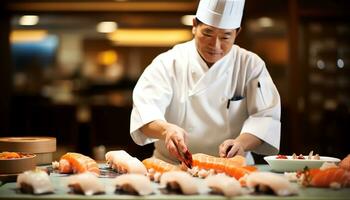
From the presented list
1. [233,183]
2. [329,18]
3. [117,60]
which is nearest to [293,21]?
[329,18]

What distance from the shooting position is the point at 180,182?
181 cm

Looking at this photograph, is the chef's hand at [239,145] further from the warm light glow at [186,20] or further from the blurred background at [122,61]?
the warm light glow at [186,20]

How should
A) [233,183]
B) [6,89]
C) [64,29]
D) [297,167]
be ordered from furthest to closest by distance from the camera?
[64,29] < [6,89] < [297,167] < [233,183]

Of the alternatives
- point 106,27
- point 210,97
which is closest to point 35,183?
point 210,97

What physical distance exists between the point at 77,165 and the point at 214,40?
41.7 inches

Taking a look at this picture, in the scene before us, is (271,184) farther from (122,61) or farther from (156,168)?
(122,61)

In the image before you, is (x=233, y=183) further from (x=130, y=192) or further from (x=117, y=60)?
(x=117, y=60)

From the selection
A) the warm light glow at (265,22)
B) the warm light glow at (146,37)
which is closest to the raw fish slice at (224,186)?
the warm light glow at (265,22)

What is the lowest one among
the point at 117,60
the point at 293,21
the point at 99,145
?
the point at 99,145

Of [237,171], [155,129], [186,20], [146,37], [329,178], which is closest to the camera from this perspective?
[329,178]

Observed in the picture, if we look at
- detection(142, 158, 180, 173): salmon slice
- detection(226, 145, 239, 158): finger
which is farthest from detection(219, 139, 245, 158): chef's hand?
detection(142, 158, 180, 173): salmon slice

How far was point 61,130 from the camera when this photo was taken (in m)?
6.54

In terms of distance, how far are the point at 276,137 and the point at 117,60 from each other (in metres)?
5.20

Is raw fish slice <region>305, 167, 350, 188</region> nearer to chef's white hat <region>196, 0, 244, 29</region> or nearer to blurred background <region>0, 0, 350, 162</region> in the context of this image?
chef's white hat <region>196, 0, 244, 29</region>
